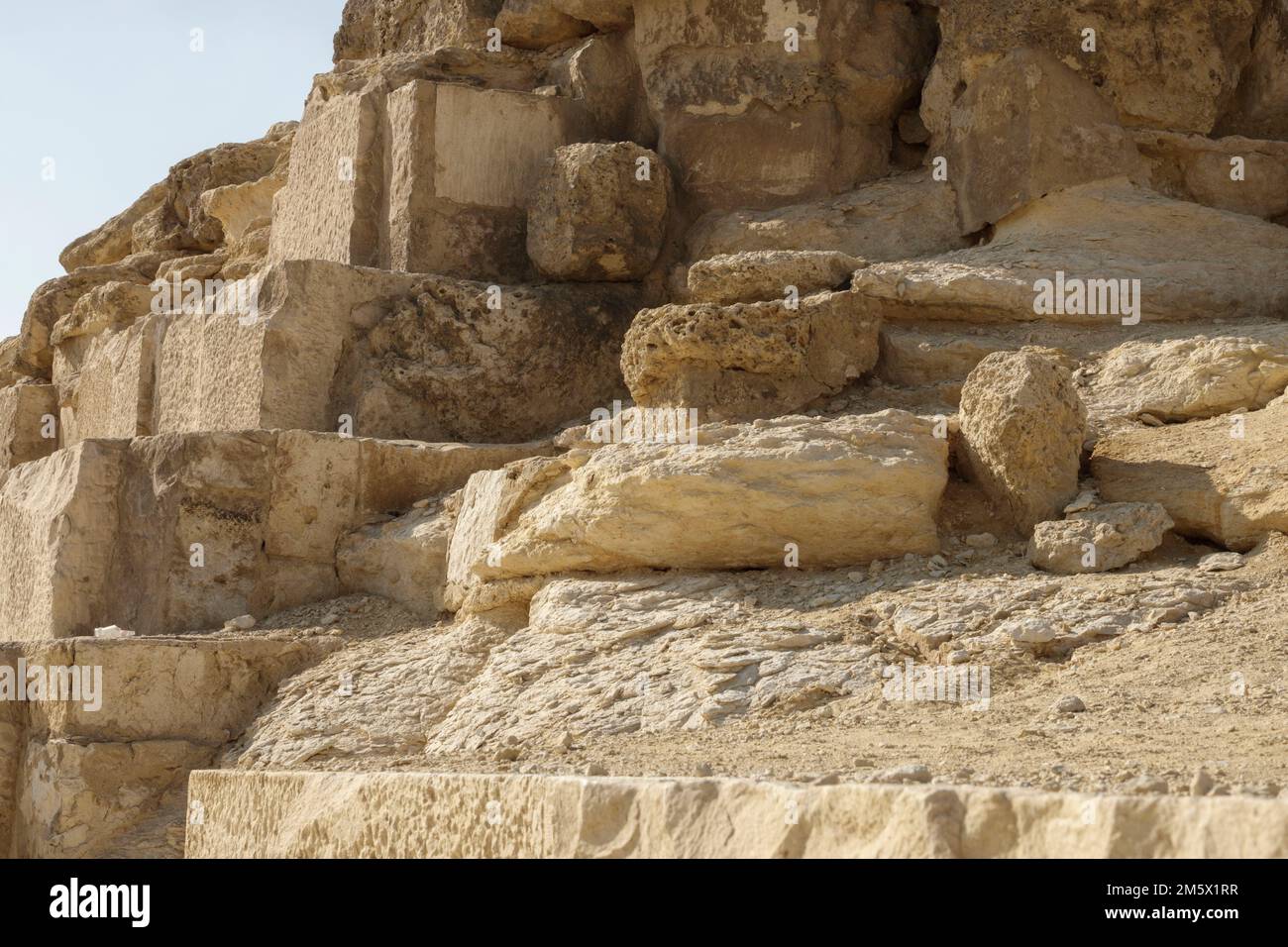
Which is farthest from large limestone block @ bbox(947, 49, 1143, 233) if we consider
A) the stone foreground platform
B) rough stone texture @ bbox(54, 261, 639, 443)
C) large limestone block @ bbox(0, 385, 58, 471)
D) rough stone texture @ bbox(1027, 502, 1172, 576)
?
large limestone block @ bbox(0, 385, 58, 471)

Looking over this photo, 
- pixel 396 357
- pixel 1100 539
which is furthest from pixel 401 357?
pixel 1100 539

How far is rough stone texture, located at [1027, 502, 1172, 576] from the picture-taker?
599cm

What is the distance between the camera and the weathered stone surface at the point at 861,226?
9.23 metres

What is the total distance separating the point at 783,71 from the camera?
9719 mm

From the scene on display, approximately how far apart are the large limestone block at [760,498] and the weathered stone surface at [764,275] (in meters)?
1.40

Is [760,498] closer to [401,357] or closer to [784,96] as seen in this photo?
[401,357]

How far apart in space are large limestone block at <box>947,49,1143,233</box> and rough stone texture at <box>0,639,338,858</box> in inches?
177

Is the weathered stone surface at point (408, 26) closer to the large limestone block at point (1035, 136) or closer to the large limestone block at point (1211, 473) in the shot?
the large limestone block at point (1035, 136)

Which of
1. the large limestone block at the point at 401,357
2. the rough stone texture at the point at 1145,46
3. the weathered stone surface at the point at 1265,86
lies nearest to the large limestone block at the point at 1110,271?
the rough stone texture at the point at 1145,46

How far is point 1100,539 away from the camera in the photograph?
237 inches

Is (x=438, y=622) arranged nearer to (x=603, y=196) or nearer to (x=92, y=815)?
(x=92, y=815)

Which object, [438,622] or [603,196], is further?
[603,196]
